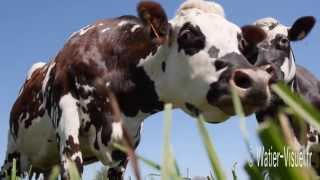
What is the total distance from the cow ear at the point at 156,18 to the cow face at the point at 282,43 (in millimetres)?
1535

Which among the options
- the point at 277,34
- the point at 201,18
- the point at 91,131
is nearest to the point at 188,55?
the point at 201,18

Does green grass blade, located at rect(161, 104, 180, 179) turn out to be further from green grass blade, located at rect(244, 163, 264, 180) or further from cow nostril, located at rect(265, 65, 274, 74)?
cow nostril, located at rect(265, 65, 274, 74)

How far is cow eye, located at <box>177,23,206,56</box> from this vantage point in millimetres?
3566

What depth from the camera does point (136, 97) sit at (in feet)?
13.0

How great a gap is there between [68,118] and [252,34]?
4.66ft

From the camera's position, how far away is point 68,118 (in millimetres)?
3738

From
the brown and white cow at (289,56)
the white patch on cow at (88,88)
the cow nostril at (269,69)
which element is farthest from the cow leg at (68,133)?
the brown and white cow at (289,56)

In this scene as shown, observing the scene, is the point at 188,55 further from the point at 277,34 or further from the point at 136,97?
the point at 277,34

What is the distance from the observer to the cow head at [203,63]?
3166 millimetres

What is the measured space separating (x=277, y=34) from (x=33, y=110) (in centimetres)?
266

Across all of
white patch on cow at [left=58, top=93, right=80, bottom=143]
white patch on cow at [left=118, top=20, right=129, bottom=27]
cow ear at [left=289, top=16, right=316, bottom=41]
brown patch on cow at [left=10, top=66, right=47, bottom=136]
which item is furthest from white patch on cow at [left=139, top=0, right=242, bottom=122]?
cow ear at [left=289, top=16, right=316, bottom=41]

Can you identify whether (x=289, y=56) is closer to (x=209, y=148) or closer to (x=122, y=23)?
(x=122, y=23)

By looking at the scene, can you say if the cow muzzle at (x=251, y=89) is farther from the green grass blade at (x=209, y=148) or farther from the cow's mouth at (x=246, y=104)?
the green grass blade at (x=209, y=148)

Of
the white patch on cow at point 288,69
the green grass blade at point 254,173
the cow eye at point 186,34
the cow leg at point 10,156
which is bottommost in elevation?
the cow leg at point 10,156
